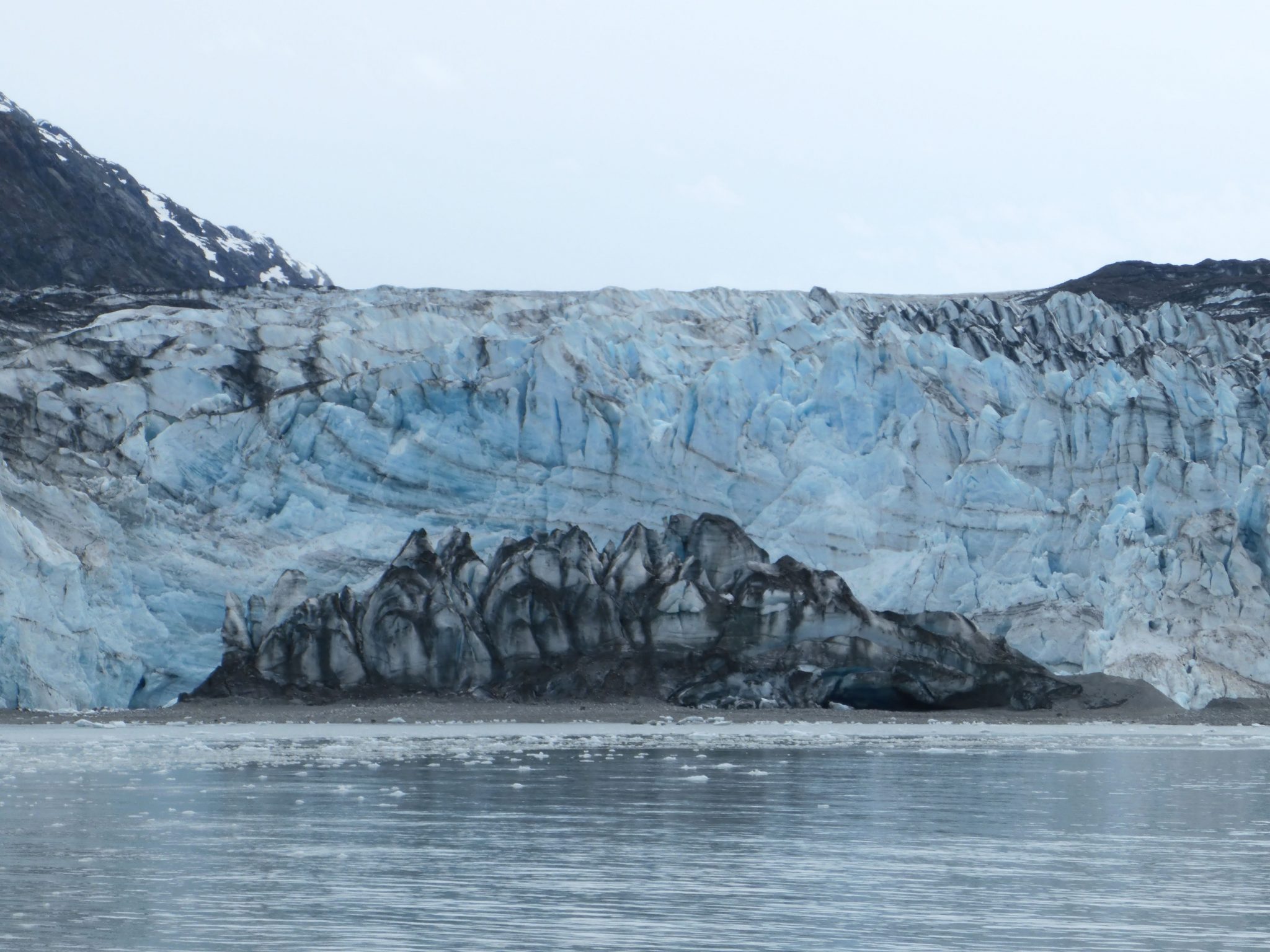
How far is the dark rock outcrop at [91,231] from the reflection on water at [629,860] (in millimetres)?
33870

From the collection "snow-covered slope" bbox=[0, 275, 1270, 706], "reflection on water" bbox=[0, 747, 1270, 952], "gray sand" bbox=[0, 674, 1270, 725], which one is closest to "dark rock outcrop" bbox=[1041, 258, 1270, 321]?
"snow-covered slope" bbox=[0, 275, 1270, 706]

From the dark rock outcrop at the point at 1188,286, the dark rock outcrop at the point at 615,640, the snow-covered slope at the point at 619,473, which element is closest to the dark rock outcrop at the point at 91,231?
the snow-covered slope at the point at 619,473

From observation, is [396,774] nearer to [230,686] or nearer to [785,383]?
[230,686]

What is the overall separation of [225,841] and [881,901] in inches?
158

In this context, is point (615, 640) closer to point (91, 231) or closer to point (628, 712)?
point (628, 712)

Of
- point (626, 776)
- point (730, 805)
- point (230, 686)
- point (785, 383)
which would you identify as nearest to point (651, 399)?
point (785, 383)

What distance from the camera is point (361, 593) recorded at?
2600cm

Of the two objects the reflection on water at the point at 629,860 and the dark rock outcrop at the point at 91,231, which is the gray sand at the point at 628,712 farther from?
the dark rock outcrop at the point at 91,231

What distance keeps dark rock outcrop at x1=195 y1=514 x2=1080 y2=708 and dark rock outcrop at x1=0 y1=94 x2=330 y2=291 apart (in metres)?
21.3

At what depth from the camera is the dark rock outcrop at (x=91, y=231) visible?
48.5 metres

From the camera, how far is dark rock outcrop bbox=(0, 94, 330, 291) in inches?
1908

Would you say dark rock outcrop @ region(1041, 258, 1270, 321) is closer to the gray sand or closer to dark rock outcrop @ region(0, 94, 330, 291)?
the gray sand

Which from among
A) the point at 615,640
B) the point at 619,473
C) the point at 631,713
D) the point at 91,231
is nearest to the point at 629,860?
the point at 631,713

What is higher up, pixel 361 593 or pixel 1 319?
pixel 1 319
